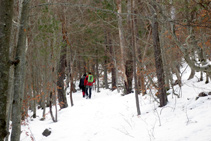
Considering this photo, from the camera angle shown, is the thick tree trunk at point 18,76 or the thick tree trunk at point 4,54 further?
the thick tree trunk at point 18,76

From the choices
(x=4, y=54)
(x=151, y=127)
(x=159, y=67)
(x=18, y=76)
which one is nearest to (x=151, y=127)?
(x=151, y=127)

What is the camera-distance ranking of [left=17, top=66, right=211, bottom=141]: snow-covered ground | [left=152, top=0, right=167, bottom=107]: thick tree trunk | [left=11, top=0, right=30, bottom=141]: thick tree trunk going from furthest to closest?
1. [left=152, top=0, right=167, bottom=107]: thick tree trunk
2. [left=17, top=66, right=211, bottom=141]: snow-covered ground
3. [left=11, top=0, right=30, bottom=141]: thick tree trunk

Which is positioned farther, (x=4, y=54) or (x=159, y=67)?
(x=159, y=67)

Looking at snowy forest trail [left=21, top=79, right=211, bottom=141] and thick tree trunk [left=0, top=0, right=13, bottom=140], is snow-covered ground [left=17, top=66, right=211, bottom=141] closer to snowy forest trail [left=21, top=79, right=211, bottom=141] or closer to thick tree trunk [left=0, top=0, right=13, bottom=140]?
snowy forest trail [left=21, top=79, right=211, bottom=141]

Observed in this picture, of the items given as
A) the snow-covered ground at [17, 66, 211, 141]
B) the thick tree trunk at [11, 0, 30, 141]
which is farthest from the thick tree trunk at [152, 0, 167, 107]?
the thick tree trunk at [11, 0, 30, 141]

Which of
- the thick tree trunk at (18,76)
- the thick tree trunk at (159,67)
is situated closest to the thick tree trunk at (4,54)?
the thick tree trunk at (18,76)

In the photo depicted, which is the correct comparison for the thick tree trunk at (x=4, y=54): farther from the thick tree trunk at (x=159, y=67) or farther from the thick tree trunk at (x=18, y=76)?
the thick tree trunk at (x=159, y=67)

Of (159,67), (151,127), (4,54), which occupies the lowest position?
(151,127)

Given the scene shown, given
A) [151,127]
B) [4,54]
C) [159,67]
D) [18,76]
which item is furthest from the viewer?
[159,67]

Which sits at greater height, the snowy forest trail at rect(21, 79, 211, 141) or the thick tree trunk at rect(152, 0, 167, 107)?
the thick tree trunk at rect(152, 0, 167, 107)

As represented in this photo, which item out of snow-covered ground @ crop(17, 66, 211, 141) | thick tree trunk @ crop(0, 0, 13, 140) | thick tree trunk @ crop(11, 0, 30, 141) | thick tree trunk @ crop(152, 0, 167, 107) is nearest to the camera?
thick tree trunk @ crop(0, 0, 13, 140)

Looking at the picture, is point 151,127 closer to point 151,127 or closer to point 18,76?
point 151,127

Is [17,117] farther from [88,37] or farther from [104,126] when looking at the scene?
[88,37]

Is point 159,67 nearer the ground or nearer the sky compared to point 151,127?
nearer the sky
